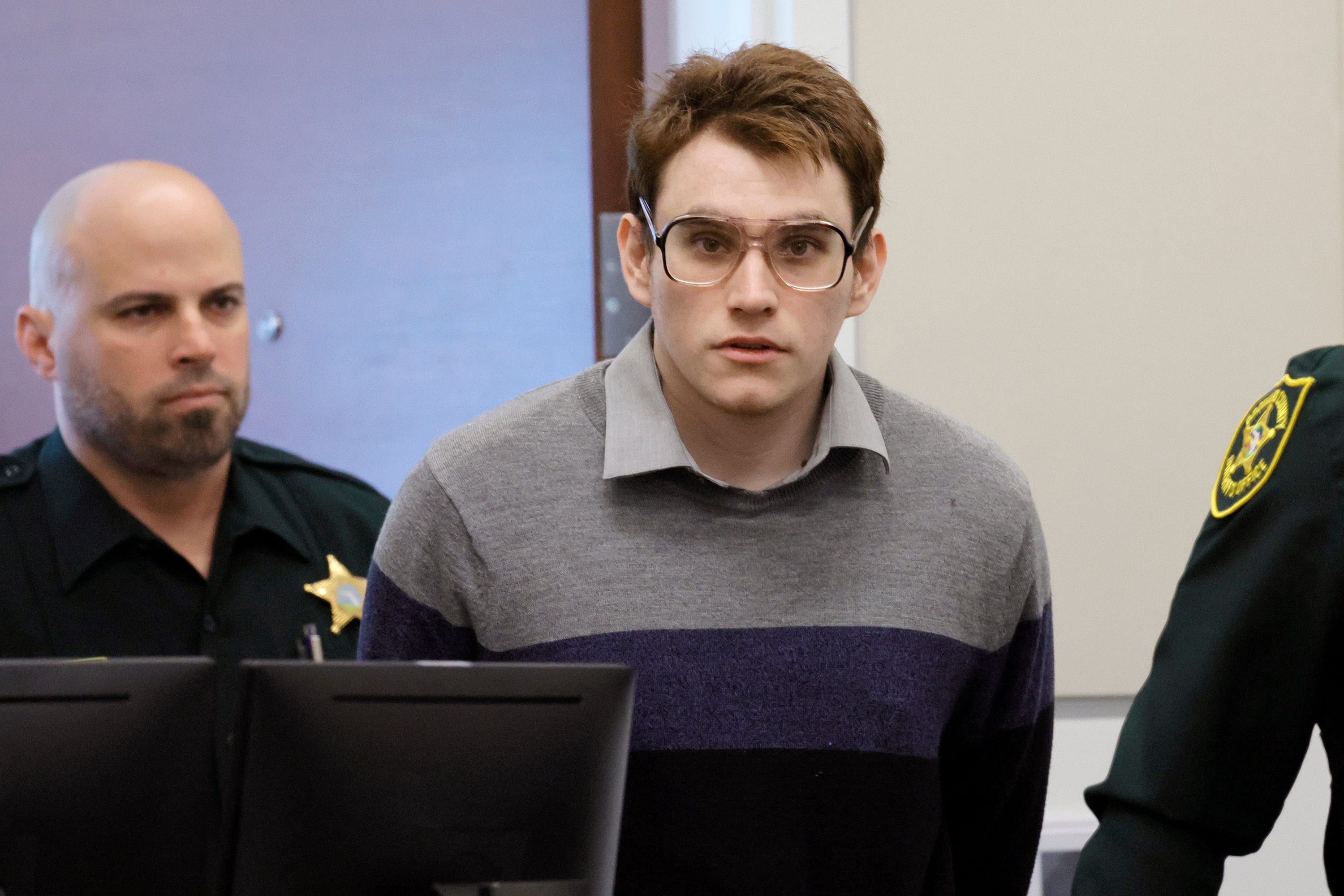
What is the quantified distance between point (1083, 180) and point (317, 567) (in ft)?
4.14

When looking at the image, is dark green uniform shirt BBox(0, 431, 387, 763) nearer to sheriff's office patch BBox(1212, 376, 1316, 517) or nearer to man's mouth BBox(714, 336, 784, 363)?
man's mouth BBox(714, 336, 784, 363)

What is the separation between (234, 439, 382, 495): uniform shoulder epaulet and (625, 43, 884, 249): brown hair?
831 mm

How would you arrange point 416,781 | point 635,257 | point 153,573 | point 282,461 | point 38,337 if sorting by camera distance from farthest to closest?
point 282,461, point 38,337, point 153,573, point 635,257, point 416,781

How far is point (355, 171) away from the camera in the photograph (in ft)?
8.00

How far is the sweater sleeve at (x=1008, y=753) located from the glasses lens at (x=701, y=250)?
1.46ft

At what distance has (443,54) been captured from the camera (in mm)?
2463

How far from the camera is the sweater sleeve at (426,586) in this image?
1.42 m

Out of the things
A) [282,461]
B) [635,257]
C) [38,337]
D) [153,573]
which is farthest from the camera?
[282,461]

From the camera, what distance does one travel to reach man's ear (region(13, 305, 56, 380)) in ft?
6.47

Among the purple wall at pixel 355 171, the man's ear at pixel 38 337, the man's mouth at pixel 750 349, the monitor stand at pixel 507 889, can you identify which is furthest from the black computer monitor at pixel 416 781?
the purple wall at pixel 355 171

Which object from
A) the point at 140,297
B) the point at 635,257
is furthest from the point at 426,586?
the point at 140,297

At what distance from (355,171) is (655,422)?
1.22 meters

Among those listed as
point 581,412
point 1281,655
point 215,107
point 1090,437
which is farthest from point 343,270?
point 1281,655

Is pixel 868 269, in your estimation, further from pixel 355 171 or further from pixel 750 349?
pixel 355 171
